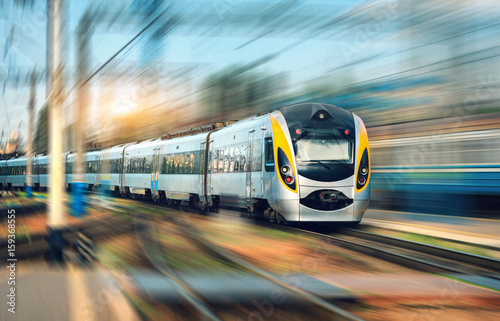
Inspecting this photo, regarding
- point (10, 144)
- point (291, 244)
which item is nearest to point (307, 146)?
point (291, 244)

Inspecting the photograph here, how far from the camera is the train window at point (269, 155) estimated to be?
1211 cm

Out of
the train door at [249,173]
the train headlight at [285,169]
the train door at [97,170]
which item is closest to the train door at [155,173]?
the train door at [97,170]

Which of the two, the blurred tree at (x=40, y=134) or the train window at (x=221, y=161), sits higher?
the blurred tree at (x=40, y=134)

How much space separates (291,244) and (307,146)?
2787 mm

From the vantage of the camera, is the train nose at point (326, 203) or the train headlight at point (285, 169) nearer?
the train nose at point (326, 203)

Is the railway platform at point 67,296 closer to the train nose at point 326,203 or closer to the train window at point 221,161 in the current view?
the train nose at point 326,203

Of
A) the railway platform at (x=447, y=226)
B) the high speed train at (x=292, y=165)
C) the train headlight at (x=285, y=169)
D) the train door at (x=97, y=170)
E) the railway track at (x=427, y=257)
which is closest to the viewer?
the railway track at (x=427, y=257)

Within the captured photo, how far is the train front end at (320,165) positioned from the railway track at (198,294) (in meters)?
2.11

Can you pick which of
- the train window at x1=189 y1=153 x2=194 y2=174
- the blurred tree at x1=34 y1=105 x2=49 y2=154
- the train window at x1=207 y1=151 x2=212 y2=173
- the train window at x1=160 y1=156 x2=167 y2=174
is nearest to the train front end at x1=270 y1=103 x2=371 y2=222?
the train window at x1=207 y1=151 x2=212 y2=173

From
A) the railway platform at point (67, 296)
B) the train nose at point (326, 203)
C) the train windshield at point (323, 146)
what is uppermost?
the train windshield at point (323, 146)

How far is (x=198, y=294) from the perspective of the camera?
5.69 meters

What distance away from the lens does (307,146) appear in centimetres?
1180

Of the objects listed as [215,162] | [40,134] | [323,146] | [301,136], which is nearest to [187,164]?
[215,162]

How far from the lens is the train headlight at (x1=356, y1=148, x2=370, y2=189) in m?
11.7
